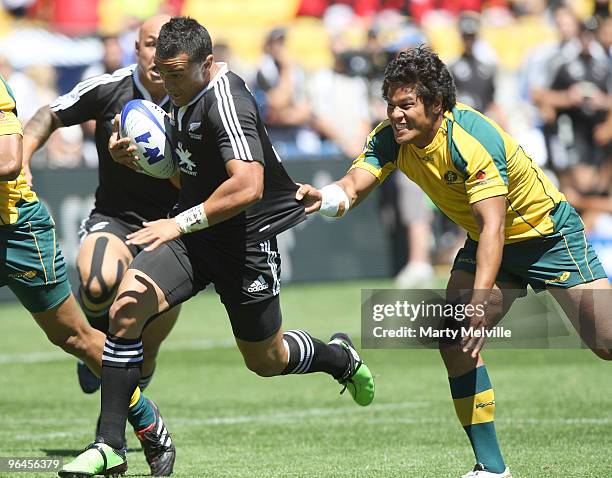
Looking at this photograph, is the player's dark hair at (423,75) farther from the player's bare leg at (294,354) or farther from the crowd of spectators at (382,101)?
the crowd of spectators at (382,101)

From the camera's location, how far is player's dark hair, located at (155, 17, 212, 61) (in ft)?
20.8

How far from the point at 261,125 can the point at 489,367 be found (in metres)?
5.03

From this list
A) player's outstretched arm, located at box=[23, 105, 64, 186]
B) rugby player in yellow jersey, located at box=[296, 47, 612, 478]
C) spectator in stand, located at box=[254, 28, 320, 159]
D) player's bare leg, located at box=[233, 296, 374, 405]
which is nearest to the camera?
rugby player in yellow jersey, located at box=[296, 47, 612, 478]

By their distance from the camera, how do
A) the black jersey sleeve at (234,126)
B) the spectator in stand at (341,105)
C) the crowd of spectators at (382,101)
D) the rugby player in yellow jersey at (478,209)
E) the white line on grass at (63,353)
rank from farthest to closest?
the spectator in stand at (341,105), the crowd of spectators at (382,101), the white line on grass at (63,353), the black jersey sleeve at (234,126), the rugby player in yellow jersey at (478,209)

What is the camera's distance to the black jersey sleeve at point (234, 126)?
20.7ft

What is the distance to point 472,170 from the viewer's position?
612 cm

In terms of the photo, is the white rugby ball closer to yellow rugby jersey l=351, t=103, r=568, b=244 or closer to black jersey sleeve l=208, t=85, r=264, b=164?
black jersey sleeve l=208, t=85, r=264, b=164

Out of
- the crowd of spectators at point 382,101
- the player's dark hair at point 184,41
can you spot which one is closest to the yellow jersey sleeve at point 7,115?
the player's dark hair at point 184,41

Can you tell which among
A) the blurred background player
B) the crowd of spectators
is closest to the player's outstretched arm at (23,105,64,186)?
the blurred background player

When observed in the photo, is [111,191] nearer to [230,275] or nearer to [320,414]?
[230,275]

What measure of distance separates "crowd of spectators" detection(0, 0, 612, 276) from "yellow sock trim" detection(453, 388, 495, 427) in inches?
370

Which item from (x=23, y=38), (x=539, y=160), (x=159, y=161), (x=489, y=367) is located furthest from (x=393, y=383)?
(x=23, y=38)

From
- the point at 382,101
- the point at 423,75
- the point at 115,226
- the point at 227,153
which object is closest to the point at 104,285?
the point at 115,226

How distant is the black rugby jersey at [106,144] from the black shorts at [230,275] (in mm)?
1505
